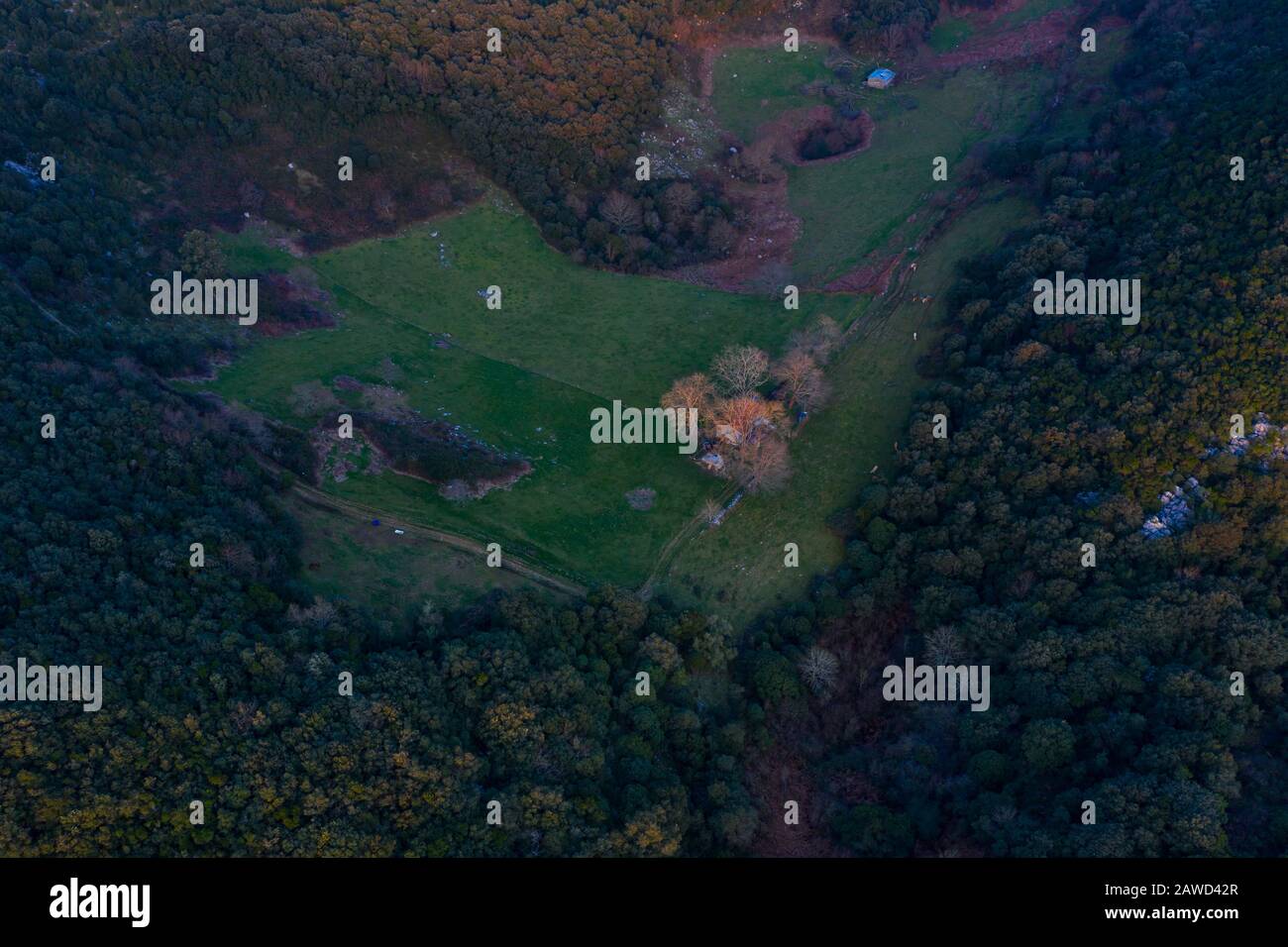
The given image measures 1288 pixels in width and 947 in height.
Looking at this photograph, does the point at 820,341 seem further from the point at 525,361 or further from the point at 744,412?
the point at 525,361

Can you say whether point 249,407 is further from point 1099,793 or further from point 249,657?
point 1099,793

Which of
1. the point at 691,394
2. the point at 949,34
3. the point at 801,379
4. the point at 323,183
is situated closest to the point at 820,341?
the point at 801,379

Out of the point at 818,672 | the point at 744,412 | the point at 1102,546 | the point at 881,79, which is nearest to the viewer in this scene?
the point at 1102,546

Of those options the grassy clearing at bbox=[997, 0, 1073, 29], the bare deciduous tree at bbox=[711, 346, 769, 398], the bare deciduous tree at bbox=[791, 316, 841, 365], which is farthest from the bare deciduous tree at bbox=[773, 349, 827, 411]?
the grassy clearing at bbox=[997, 0, 1073, 29]

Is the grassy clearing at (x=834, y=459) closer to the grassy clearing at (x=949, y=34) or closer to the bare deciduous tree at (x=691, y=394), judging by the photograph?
the bare deciduous tree at (x=691, y=394)

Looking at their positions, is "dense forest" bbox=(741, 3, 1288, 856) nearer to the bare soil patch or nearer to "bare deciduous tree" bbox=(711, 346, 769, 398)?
"bare deciduous tree" bbox=(711, 346, 769, 398)

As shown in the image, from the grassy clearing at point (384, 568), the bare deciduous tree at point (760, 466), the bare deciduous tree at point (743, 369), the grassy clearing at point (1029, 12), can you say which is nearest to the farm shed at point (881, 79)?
the grassy clearing at point (1029, 12)

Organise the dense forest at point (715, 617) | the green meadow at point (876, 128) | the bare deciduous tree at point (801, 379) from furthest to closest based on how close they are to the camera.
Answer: the green meadow at point (876, 128) → the bare deciduous tree at point (801, 379) → the dense forest at point (715, 617)

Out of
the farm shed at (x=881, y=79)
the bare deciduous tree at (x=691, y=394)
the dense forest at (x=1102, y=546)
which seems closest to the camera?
the dense forest at (x=1102, y=546)
